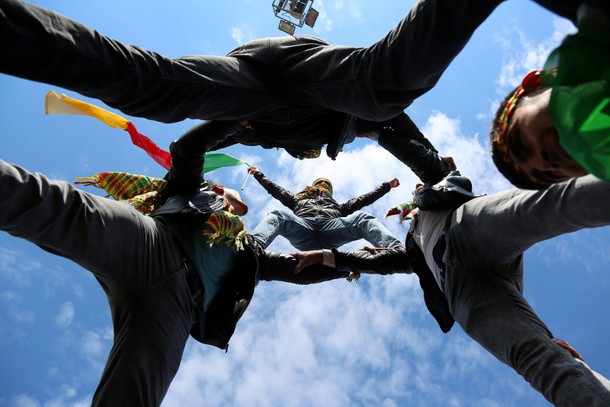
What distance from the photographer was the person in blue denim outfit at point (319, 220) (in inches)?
198

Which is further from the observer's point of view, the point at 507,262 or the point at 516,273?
the point at 516,273

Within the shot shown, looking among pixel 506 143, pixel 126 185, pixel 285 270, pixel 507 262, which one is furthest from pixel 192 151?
pixel 507 262

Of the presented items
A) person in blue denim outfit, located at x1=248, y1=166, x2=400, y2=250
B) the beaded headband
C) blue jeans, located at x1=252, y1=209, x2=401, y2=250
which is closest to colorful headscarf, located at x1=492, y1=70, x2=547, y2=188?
the beaded headband

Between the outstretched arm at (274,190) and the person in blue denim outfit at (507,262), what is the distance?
4429mm

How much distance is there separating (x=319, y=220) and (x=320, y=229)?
25 centimetres

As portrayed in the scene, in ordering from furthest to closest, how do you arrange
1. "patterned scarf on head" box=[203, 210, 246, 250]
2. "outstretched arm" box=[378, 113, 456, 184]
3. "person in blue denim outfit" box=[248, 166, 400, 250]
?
"person in blue denim outfit" box=[248, 166, 400, 250] < "outstretched arm" box=[378, 113, 456, 184] < "patterned scarf on head" box=[203, 210, 246, 250]

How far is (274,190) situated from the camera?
755 cm

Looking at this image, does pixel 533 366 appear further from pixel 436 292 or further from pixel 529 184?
pixel 436 292

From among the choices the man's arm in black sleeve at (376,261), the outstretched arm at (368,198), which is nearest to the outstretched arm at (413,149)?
the man's arm in black sleeve at (376,261)

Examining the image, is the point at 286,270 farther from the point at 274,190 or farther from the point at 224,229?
the point at 274,190

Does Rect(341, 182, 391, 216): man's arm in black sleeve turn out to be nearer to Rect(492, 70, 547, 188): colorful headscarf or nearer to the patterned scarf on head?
the patterned scarf on head

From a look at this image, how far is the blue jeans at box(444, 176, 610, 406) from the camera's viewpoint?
1781 mm

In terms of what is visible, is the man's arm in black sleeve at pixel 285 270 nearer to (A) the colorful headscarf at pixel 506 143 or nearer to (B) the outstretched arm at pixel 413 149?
(B) the outstretched arm at pixel 413 149

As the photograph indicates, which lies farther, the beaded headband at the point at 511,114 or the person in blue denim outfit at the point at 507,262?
the person in blue denim outfit at the point at 507,262
